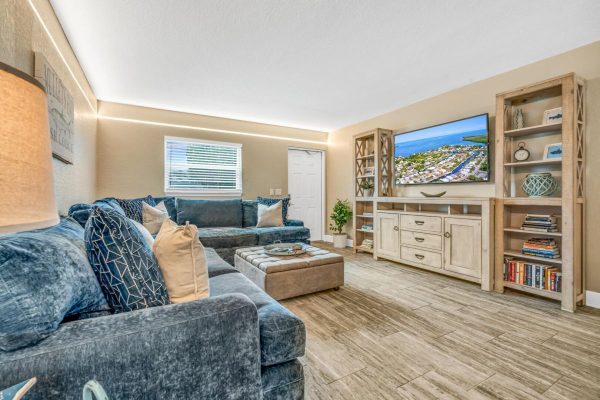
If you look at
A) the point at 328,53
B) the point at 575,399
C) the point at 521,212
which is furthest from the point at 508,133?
the point at 575,399

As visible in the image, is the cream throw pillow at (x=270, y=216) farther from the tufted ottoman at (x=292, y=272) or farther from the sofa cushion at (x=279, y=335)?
the sofa cushion at (x=279, y=335)

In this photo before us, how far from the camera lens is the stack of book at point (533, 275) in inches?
101

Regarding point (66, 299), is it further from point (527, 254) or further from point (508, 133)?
point (508, 133)

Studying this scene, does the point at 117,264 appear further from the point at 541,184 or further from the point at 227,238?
the point at 541,184

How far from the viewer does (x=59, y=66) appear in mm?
2301

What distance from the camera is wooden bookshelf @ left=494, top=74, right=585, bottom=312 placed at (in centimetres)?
244

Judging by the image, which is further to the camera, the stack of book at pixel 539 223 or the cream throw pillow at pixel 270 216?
the cream throw pillow at pixel 270 216

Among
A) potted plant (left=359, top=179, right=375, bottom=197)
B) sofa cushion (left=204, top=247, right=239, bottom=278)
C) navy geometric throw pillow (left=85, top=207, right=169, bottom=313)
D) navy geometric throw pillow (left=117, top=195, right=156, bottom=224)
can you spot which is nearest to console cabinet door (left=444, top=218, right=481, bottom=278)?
potted plant (left=359, top=179, right=375, bottom=197)

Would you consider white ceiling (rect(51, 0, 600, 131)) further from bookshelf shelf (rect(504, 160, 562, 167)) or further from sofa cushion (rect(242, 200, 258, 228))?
sofa cushion (rect(242, 200, 258, 228))

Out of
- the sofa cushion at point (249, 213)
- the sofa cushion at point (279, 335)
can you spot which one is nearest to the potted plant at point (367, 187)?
the sofa cushion at point (249, 213)

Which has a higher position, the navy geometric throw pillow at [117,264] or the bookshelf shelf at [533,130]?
the bookshelf shelf at [533,130]

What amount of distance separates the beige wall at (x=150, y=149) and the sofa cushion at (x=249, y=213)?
26.3 inches

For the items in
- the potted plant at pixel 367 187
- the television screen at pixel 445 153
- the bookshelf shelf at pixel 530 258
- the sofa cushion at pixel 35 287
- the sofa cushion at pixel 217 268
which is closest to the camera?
the sofa cushion at pixel 35 287

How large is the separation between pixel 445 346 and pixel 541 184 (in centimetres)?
196
